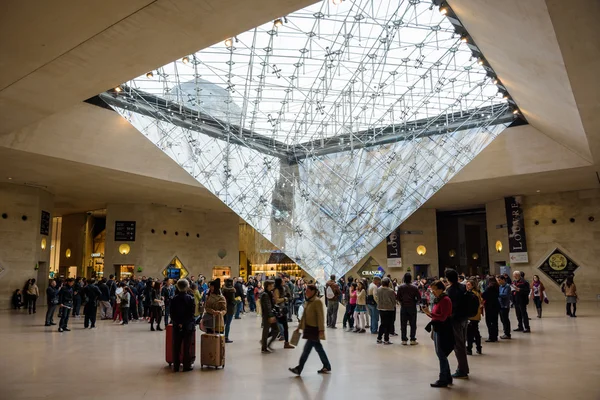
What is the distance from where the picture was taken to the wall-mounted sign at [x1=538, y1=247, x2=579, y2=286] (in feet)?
73.4

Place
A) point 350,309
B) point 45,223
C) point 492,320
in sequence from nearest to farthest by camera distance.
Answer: point 492,320 → point 350,309 → point 45,223

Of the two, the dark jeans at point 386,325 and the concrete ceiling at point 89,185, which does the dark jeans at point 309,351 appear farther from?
the concrete ceiling at point 89,185

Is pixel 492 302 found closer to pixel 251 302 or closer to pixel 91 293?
pixel 91 293

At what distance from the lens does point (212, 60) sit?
13.5 metres

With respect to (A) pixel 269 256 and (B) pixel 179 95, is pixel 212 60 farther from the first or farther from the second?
(A) pixel 269 256

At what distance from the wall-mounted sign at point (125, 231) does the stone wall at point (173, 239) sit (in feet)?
0.64

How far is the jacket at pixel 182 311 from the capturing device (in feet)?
21.0

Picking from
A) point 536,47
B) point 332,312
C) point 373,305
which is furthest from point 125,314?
point 536,47

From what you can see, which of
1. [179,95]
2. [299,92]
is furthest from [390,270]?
[179,95]

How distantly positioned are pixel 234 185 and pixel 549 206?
16471mm

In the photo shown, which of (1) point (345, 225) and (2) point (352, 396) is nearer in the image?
(2) point (352, 396)

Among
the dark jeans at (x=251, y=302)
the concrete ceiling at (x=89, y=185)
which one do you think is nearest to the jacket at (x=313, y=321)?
the concrete ceiling at (x=89, y=185)

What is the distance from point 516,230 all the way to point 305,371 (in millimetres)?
20687

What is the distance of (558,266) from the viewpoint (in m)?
22.7
